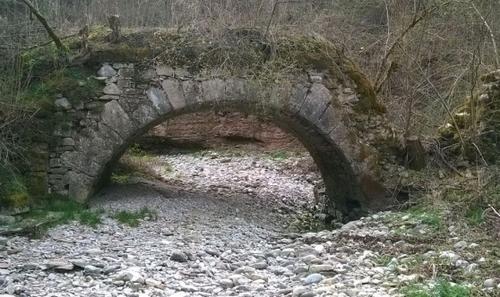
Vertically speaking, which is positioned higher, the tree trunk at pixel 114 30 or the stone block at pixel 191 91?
the tree trunk at pixel 114 30

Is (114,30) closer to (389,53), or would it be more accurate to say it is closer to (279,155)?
Answer: (389,53)

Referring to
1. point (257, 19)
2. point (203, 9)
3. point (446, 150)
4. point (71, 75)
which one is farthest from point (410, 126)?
point (71, 75)

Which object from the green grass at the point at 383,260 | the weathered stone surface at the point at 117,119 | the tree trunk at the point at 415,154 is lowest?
the green grass at the point at 383,260

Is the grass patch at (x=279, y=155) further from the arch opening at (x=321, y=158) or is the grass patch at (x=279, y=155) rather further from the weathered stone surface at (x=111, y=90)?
the weathered stone surface at (x=111, y=90)

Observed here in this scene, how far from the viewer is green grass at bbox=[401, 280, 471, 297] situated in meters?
3.76

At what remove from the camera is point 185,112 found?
8.12m

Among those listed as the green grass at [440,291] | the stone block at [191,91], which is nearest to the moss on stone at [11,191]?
the stone block at [191,91]

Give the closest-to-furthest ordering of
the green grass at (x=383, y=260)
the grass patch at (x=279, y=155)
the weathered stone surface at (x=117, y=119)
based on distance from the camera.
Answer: the green grass at (x=383, y=260), the weathered stone surface at (x=117, y=119), the grass patch at (x=279, y=155)

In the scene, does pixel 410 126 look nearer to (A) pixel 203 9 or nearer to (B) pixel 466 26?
(B) pixel 466 26

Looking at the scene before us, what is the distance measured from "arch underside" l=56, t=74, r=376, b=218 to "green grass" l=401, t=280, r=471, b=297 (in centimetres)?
432

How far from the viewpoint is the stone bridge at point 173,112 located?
297 inches

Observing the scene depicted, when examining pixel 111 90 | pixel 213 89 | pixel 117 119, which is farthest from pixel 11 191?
pixel 213 89

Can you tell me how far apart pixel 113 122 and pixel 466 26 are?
5.72m

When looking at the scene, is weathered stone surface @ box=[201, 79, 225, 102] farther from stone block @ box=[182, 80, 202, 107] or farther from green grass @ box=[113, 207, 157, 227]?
green grass @ box=[113, 207, 157, 227]
